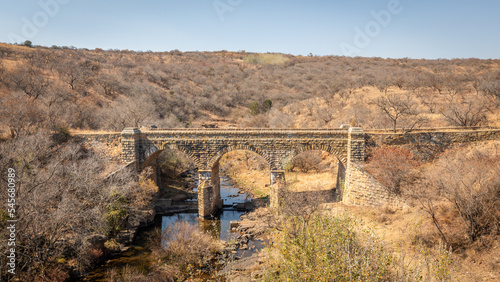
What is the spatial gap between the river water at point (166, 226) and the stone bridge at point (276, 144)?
1247 mm

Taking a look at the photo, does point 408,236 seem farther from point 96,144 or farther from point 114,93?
point 114,93

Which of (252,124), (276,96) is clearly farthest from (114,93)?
(276,96)

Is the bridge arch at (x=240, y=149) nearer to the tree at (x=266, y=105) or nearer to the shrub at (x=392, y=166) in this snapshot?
the shrub at (x=392, y=166)

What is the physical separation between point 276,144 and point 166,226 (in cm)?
971

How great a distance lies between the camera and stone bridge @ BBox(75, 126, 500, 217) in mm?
19328

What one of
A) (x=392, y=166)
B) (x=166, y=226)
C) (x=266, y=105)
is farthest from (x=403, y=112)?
(x=166, y=226)

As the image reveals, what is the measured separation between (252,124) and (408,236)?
29.0 metres

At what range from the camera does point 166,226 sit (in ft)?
67.5

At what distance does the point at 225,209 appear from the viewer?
77.2ft

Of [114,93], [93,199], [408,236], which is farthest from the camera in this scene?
[114,93]

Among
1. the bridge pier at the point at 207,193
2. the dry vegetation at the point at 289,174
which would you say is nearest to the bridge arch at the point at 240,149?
the bridge pier at the point at 207,193

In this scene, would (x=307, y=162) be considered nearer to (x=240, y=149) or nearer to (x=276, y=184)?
(x=276, y=184)

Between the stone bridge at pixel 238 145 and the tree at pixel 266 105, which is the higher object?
the tree at pixel 266 105

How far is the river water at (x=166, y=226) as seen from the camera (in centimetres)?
1522
